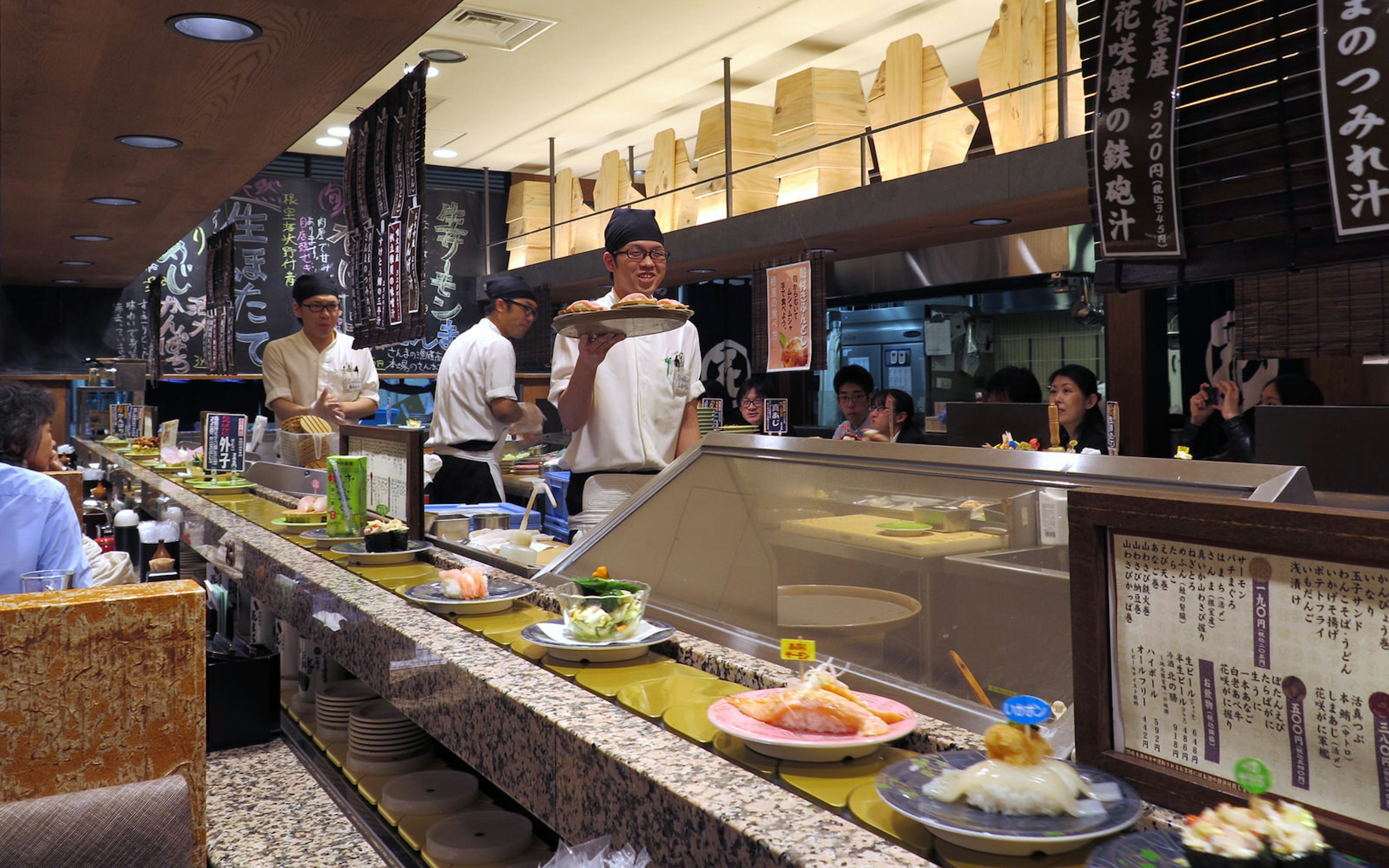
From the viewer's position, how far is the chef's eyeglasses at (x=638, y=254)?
115 inches

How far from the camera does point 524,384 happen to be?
11.3 m

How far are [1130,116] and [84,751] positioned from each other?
2861mm

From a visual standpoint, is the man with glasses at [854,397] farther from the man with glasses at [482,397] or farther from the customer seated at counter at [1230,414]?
the man with glasses at [482,397]

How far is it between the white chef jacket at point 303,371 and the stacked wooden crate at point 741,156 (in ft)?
12.8

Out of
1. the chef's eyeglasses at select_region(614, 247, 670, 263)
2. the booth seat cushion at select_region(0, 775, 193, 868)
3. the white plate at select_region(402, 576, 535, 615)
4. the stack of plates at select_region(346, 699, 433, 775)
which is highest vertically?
the chef's eyeglasses at select_region(614, 247, 670, 263)

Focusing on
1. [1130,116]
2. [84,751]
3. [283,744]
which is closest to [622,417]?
[283,744]

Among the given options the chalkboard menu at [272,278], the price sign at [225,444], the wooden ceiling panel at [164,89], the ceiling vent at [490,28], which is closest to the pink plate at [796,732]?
the wooden ceiling panel at [164,89]

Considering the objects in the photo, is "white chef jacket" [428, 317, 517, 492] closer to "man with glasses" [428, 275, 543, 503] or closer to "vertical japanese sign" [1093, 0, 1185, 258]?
"man with glasses" [428, 275, 543, 503]

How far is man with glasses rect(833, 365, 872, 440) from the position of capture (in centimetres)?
713

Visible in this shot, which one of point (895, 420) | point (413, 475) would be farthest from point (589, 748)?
point (895, 420)

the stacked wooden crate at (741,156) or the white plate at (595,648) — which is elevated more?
the stacked wooden crate at (741,156)

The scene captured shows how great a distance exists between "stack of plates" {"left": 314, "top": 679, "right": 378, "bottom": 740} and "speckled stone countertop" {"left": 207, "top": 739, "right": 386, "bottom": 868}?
0.10 metres

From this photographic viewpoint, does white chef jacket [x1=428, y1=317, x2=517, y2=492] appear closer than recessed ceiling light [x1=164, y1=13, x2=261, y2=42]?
No

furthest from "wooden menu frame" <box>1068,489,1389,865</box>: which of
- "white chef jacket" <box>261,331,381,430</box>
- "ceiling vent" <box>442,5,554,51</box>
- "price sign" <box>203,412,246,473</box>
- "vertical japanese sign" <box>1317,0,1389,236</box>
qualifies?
"ceiling vent" <box>442,5,554,51</box>
